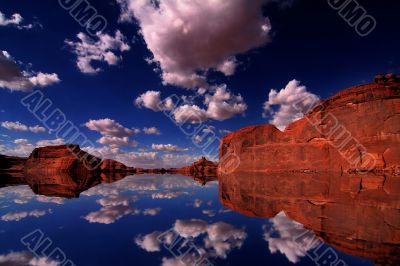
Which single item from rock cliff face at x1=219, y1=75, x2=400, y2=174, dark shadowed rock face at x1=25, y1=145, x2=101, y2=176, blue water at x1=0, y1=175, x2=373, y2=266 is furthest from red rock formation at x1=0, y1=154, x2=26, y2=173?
blue water at x1=0, y1=175, x2=373, y2=266

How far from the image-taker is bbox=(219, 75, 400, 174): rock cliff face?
5716 cm

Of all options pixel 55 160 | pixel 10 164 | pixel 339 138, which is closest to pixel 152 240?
pixel 339 138

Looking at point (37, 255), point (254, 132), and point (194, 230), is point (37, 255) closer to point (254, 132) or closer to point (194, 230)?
point (194, 230)

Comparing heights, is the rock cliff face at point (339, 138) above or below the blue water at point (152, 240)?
above

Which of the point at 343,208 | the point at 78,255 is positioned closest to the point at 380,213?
the point at 343,208

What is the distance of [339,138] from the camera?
67.6 meters

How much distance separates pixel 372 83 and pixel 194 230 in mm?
75648

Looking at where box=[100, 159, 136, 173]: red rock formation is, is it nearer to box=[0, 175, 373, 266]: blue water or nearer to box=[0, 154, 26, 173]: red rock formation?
box=[0, 154, 26, 173]: red rock formation

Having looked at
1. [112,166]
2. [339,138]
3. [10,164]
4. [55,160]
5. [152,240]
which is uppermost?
[339,138]

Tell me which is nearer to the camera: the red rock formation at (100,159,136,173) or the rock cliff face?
the rock cliff face

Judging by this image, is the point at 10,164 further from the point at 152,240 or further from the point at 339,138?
the point at 152,240

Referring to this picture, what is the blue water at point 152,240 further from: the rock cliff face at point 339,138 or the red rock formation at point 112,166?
the red rock formation at point 112,166

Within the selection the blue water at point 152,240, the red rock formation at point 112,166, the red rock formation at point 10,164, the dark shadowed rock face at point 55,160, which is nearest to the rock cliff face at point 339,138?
the dark shadowed rock face at point 55,160

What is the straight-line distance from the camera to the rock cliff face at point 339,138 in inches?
2250
